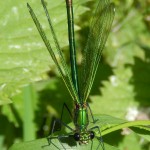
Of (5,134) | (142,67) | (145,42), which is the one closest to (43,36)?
(5,134)

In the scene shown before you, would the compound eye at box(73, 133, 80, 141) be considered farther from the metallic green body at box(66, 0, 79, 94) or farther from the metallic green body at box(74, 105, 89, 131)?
the metallic green body at box(66, 0, 79, 94)

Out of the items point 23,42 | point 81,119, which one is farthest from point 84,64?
point 81,119

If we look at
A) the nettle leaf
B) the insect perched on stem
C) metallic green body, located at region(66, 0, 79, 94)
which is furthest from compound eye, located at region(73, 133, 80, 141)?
the nettle leaf

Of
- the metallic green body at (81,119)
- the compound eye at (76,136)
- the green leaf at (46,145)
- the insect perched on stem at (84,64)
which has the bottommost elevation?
the green leaf at (46,145)

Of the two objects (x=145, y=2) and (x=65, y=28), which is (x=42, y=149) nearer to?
(x=65, y=28)

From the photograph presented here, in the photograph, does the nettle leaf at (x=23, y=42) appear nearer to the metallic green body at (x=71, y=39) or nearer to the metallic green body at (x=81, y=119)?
the metallic green body at (x=71, y=39)

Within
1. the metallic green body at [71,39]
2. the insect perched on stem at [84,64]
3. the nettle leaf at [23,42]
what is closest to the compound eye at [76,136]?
the insect perched on stem at [84,64]
